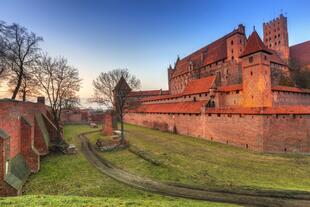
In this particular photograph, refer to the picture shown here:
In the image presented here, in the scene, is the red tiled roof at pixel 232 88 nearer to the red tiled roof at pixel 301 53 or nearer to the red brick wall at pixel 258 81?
the red brick wall at pixel 258 81

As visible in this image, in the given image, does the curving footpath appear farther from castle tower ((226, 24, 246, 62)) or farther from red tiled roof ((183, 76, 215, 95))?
castle tower ((226, 24, 246, 62))

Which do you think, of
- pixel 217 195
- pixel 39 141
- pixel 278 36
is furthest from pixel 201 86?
pixel 278 36

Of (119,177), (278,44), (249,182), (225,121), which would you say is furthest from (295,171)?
(278,44)

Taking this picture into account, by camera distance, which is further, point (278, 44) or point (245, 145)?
point (278, 44)

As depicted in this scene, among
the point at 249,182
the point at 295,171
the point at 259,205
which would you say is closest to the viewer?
the point at 259,205

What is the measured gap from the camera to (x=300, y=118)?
18.0 m

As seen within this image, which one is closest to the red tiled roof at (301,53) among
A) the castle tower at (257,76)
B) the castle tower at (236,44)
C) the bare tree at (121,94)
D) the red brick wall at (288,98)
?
the red brick wall at (288,98)

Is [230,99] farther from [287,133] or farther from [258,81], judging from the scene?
[287,133]

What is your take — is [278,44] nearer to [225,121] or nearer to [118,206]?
[225,121]

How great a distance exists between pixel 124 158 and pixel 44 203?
37.2ft

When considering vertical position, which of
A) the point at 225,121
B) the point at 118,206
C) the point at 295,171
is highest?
the point at 225,121

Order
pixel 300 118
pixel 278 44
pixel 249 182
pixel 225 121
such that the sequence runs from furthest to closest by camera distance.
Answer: pixel 278 44
pixel 225 121
pixel 300 118
pixel 249 182

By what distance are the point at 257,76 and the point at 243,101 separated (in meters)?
3.72

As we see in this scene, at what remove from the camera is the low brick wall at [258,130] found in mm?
17922
